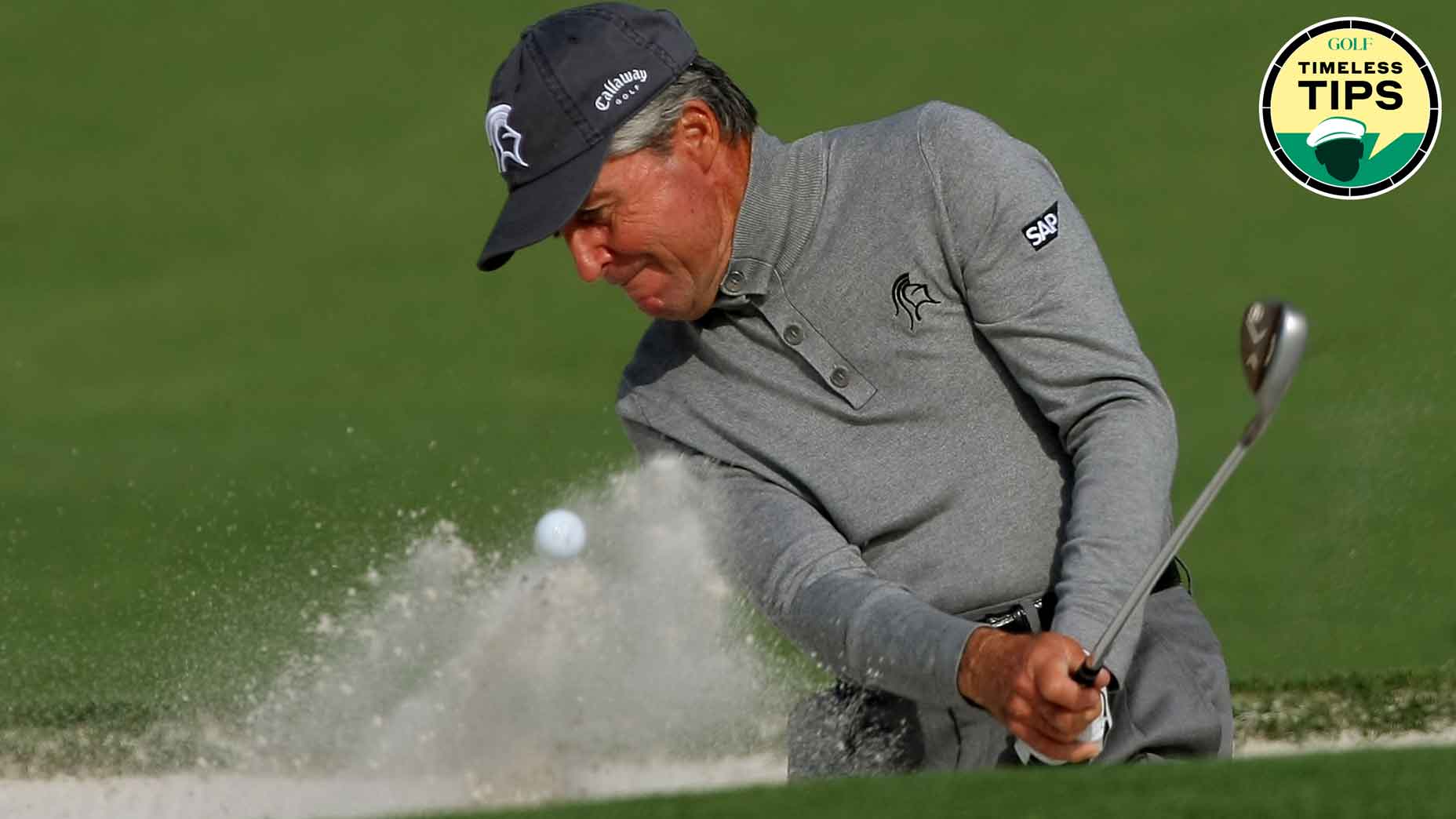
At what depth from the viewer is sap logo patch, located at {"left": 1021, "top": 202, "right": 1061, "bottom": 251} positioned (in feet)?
8.18

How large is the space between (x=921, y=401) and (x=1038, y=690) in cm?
53

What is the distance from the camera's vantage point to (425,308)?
6.61m

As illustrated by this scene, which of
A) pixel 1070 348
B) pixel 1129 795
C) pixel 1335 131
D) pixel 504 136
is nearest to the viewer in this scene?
pixel 1129 795


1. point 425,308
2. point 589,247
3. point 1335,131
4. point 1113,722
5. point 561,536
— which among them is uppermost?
point 589,247

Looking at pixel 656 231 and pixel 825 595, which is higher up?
pixel 656 231

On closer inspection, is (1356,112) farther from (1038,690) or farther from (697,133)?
(1038,690)

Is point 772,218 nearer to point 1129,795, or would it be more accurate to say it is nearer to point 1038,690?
point 1038,690

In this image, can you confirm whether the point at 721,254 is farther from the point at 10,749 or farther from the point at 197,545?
the point at 197,545

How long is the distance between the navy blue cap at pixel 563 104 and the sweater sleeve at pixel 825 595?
0.49 metres

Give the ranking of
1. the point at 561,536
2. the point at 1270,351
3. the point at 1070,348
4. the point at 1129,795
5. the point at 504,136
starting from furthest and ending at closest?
the point at 561,536, the point at 504,136, the point at 1070,348, the point at 1270,351, the point at 1129,795

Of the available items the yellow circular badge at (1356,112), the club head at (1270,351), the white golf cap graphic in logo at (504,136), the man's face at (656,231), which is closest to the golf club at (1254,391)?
the club head at (1270,351)

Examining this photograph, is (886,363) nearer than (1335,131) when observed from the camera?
Yes

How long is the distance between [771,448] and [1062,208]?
20.6 inches

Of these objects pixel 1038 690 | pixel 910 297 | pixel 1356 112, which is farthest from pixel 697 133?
pixel 1356 112
